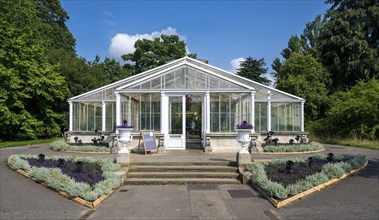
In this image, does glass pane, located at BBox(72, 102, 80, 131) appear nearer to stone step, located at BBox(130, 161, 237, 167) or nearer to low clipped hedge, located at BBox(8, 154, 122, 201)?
low clipped hedge, located at BBox(8, 154, 122, 201)

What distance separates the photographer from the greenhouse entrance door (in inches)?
590

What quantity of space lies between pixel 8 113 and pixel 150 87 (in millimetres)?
12792

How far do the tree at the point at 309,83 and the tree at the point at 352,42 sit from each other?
5.27 feet

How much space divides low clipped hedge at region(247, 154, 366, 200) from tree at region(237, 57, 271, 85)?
3017cm

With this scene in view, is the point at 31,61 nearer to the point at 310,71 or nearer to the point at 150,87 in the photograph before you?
the point at 150,87

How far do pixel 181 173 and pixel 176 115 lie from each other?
5.69m

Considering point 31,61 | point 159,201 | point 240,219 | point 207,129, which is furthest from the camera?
point 31,61

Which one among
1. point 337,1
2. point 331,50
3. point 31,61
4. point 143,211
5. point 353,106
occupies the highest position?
point 337,1

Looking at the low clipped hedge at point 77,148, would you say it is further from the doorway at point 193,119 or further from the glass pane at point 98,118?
the doorway at point 193,119

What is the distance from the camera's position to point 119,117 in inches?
594

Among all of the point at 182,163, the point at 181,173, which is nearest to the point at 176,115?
the point at 182,163

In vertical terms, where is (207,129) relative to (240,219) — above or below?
above

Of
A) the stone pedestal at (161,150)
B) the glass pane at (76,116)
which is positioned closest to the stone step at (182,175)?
the stone pedestal at (161,150)

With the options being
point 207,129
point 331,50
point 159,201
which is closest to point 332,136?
point 331,50
